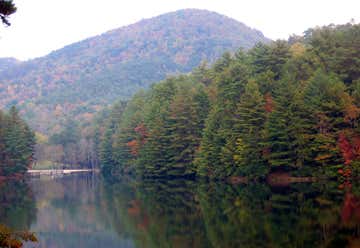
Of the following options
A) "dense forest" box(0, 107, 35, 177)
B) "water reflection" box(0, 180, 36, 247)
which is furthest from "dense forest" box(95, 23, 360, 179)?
"dense forest" box(0, 107, 35, 177)

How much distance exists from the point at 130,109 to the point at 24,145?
2200 cm

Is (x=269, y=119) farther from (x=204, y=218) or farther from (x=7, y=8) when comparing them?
(x=7, y=8)

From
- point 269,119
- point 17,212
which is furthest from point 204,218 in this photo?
point 269,119

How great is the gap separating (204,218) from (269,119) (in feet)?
83.0

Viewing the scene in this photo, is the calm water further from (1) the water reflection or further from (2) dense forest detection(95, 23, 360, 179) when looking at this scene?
(2) dense forest detection(95, 23, 360, 179)

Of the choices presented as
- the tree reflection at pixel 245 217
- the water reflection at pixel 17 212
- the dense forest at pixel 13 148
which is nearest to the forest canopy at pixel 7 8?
the water reflection at pixel 17 212

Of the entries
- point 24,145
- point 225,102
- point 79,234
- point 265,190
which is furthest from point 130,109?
point 79,234

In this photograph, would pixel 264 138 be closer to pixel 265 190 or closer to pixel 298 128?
pixel 298 128

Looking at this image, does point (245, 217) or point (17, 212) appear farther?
point (17, 212)

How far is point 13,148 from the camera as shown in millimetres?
87000

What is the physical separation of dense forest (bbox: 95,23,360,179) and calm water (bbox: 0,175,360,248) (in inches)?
212

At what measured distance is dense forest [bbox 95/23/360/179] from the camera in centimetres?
5019

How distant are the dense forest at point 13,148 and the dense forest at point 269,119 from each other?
875 inches

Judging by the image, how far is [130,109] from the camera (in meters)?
102
